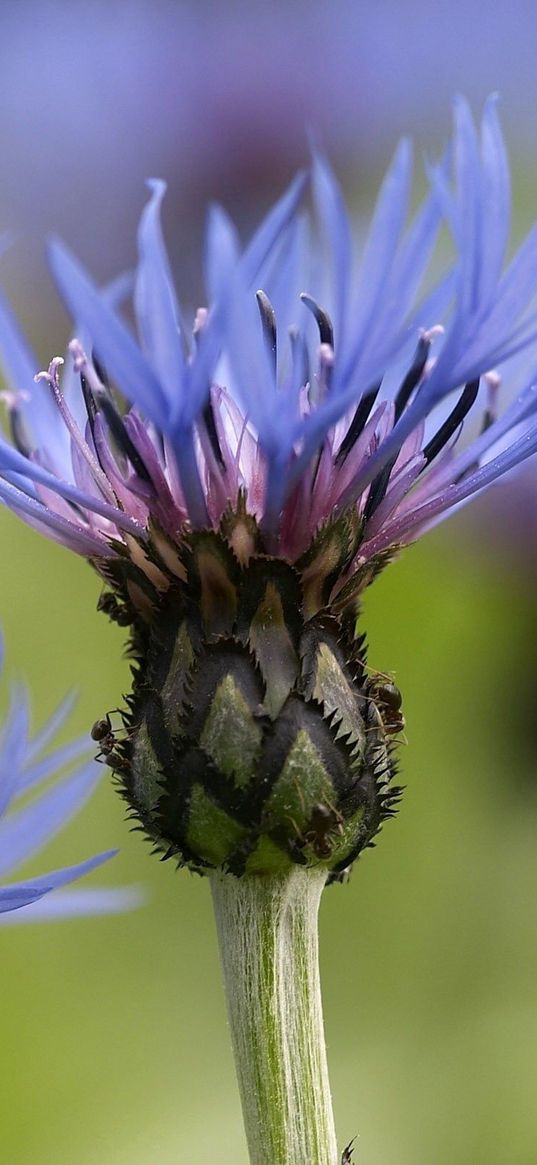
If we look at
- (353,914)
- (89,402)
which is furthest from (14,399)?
(353,914)

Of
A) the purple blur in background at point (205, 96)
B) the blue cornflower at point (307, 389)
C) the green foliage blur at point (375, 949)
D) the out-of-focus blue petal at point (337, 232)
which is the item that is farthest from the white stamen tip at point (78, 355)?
the purple blur in background at point (205, 96)

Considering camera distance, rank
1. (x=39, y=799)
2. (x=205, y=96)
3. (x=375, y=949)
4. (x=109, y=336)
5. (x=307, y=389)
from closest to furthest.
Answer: (x=109, y=336)
(x=307, y=389)
(x=39, y=799)
(x=375, y=949)
(x=205, y=96)

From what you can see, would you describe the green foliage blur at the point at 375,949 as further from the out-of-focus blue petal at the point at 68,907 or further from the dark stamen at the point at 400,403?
the dark stamen at the point at 400,403

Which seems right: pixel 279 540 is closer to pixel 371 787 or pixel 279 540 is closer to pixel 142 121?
pixel 371 787

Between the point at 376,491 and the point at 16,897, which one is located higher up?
the point at 376,491

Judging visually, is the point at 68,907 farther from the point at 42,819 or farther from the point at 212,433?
the point at 212,433

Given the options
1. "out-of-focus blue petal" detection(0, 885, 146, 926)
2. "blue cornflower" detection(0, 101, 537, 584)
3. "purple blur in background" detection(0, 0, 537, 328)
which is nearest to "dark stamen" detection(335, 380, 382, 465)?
"blue cornflower" detection(0, 101, 537, 584)
